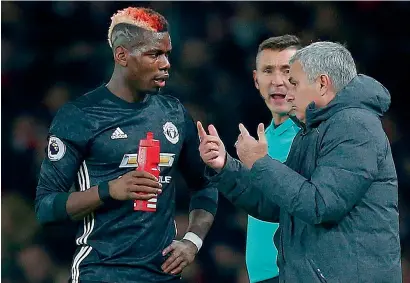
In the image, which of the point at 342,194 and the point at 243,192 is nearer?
the point at 342,194

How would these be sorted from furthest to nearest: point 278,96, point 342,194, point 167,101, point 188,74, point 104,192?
point 188,74 → point 278,96 → point 167,101 → point 104,192 → point 342,194

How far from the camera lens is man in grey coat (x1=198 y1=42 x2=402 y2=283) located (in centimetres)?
299

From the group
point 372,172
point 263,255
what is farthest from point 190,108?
point 372,172

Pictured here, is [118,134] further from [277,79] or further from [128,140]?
[277,79]

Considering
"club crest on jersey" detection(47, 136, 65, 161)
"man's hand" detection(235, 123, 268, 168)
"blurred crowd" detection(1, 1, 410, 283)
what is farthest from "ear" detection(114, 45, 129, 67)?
"blurred crowd" detection(1, 1, 410, 283)

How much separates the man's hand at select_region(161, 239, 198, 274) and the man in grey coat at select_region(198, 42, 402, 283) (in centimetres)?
39

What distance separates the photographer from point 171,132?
3.53 metres

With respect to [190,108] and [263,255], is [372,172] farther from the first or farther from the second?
[190,108]

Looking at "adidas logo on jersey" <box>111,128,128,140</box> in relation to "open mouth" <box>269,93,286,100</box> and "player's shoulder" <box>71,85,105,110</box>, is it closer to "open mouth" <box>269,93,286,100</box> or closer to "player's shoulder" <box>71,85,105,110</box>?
"player's shoulder" <box>71,85,105,110</box>

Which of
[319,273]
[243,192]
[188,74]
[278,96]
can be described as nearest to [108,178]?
[243,192]

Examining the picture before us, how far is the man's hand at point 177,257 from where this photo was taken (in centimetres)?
343

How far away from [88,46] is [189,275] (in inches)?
66.8

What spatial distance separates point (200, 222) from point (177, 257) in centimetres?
27

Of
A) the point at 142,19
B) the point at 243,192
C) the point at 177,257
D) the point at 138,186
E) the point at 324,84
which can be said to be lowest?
the point at 177,257
